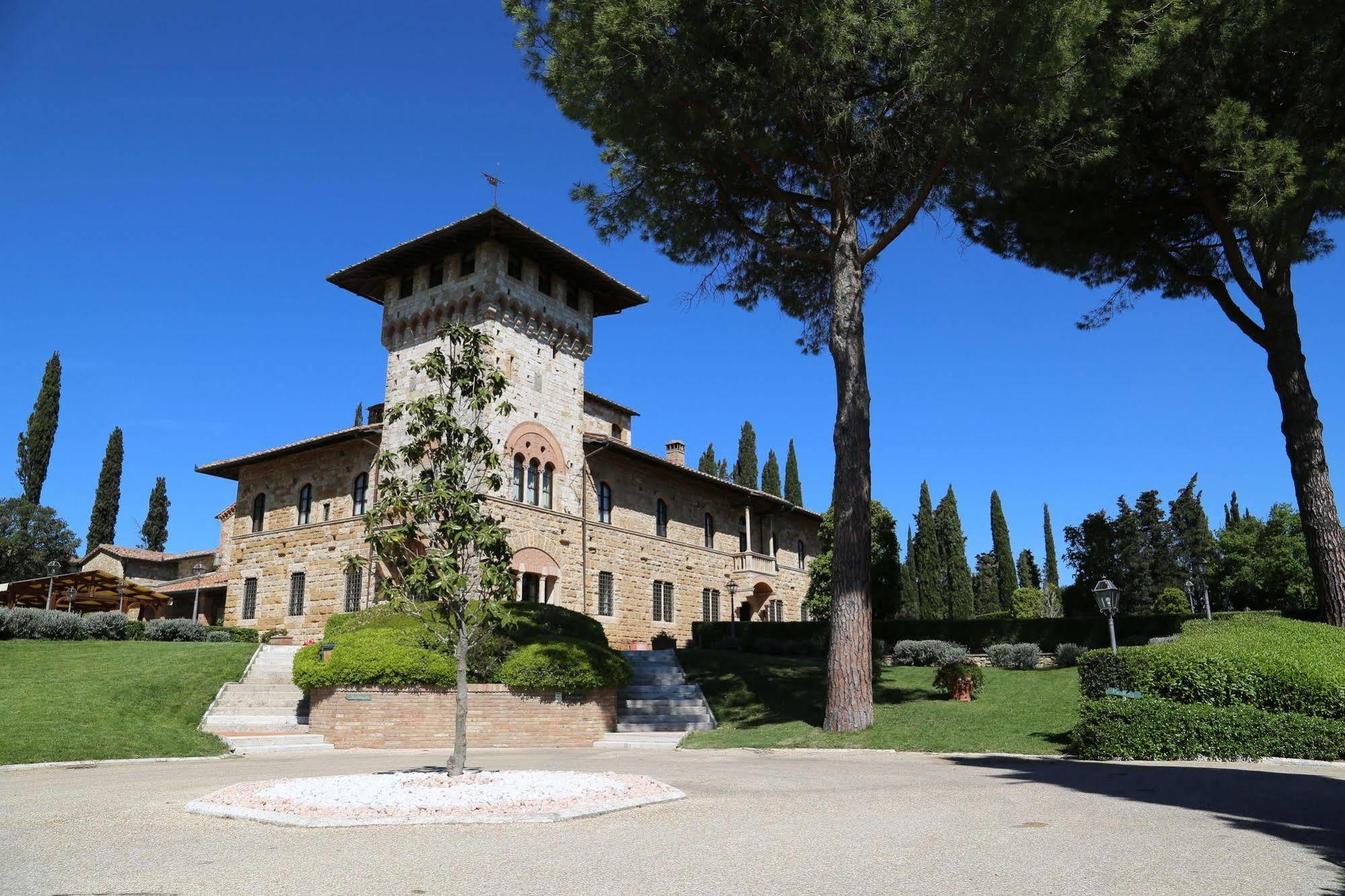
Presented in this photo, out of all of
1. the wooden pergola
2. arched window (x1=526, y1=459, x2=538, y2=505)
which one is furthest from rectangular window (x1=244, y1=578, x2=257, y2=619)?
arched window (x1=526, y1=459, x2=538, y2=505)

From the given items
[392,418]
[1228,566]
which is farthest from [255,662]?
[1228,566]

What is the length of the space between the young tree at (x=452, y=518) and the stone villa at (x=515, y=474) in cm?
1345

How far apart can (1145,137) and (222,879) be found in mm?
18824

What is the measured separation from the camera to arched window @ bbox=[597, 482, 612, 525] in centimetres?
2914

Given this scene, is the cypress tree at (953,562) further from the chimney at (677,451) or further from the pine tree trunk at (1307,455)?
the pine tree trunk at (1307,455)

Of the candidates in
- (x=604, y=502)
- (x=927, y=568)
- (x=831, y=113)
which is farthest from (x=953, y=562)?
(x=831, y=113)

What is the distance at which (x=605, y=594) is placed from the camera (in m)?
28.8

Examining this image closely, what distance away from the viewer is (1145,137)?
16.9 meters

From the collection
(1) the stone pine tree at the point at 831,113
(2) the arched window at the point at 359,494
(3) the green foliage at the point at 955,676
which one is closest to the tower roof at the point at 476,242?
(2) the arched window at the point at 359,494

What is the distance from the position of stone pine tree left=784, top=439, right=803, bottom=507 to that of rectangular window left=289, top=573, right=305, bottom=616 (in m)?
33.5

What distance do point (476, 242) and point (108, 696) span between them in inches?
604

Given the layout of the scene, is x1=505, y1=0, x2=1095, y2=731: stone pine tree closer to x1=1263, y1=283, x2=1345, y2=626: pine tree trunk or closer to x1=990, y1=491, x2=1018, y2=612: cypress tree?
x1=1263, y1=283, x2=1345, y2=626: pine tree trunk

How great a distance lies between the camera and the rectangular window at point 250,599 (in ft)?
94.1

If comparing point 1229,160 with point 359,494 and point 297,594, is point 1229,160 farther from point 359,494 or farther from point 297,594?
point 297,594
